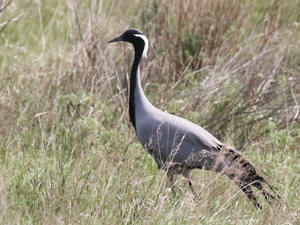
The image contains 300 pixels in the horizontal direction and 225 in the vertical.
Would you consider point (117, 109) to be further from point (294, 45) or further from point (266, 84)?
point (294, 45)

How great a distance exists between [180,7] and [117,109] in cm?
151

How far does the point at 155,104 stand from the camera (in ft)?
17.8

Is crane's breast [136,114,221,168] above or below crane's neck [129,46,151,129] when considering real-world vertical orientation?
below

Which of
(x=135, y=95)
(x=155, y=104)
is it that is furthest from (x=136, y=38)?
(x=155, y=104)

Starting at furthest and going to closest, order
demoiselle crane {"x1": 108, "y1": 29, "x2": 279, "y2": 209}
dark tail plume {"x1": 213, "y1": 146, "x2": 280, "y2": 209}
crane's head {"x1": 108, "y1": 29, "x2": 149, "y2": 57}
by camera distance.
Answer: crane's head {"x1": 108, "y1": 29, "x2": 149, "y2": 57}, demoiselle crane {"x1": 108, "y1": 29, "x2": 279, "y2": 209}, dark tail plume {"x1": 213, "y1": 146, "x2": 280, "y2": 209}

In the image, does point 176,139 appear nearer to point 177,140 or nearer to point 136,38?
point 177,140

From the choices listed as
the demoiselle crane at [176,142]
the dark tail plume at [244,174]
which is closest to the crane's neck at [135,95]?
the demoiselle crane at [176,142]

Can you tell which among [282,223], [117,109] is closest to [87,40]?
[117,109]

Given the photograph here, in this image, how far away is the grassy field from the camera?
3.45 m

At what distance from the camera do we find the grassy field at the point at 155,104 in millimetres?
3447

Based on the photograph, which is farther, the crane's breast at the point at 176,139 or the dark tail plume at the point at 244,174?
the crane's breast at the point at 176,139

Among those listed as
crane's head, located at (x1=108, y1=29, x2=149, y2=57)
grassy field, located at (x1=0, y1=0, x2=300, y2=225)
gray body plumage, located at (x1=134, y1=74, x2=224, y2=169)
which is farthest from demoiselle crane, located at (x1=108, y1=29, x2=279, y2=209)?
crane's head, located at (x1=108, y1=29, x2=149, y2=57)

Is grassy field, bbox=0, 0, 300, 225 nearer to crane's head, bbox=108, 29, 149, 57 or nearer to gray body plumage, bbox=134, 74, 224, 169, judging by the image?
gray body plumage, bbox=134, 74, 224, 169

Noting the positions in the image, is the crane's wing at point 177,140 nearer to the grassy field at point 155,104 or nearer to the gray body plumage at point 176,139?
the gray body plumage at point 176,139
